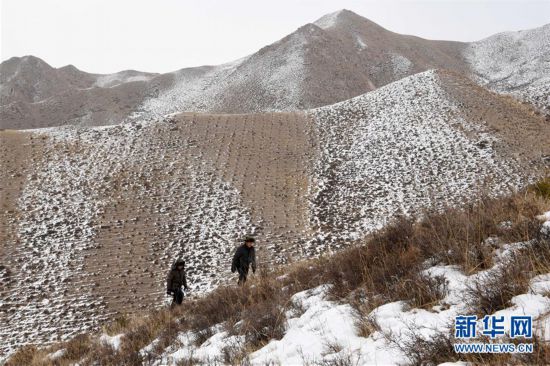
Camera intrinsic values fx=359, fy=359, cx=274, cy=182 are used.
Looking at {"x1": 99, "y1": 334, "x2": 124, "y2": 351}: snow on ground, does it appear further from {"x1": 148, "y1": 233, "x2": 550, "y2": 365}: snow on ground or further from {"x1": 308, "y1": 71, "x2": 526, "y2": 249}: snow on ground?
{"x1": 308, "y1": 71, "x2": 526, "y2": 249}: snow on ground

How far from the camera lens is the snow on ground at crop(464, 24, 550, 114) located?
179 feet

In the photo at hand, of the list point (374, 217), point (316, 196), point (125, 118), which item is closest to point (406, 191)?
point (374, 217)

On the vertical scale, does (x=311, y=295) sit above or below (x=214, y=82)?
below

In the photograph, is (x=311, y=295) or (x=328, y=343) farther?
(x=311, y=295)

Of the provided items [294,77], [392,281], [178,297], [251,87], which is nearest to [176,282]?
[178,297]

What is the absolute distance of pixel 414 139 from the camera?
23531mm

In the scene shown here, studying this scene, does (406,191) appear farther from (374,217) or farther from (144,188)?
(144,188)

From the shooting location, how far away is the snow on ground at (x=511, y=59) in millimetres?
54688

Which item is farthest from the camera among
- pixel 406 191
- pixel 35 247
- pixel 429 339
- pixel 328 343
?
pixel 406 191

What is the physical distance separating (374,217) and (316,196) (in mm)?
3673

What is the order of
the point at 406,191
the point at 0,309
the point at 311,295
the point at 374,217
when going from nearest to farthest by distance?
the point at 311,295 < the point at 0,309 < the point at 374,217 < the point at 406,191

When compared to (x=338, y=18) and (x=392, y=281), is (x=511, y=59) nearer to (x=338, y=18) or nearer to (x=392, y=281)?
(x=338, y=18)

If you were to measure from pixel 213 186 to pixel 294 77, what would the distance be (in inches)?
1608

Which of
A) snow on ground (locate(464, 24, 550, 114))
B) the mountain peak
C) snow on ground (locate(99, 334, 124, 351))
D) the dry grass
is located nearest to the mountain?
snow on ground (locate(464, 24, 550, 114))
